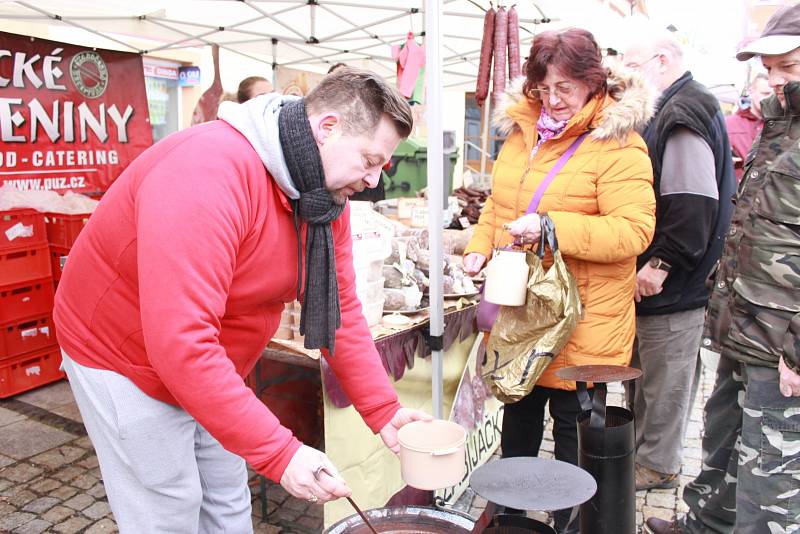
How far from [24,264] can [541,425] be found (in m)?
3.54

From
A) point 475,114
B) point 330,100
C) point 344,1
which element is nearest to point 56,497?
point 330,100

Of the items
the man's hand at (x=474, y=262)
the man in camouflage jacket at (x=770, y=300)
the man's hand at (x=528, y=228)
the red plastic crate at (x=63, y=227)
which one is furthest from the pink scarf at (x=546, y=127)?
the red plastic crate at (x=63, y=227)

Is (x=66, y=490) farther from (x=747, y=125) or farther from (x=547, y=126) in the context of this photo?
(x=747, y=125)

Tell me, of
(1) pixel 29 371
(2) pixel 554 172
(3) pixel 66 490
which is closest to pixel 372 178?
(2) pixel 554 172

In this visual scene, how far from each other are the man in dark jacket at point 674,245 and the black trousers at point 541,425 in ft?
1.07

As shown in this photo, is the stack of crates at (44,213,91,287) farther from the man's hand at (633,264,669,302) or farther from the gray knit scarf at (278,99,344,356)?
the man's hand at (633,264,669,302)

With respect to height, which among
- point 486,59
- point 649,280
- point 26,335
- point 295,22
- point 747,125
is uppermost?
point 295,22

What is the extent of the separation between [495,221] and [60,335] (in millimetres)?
1672

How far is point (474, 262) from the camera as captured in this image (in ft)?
8.50

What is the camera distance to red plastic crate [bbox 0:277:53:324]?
13.3ft

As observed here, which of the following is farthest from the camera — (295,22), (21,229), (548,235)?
(295,22)

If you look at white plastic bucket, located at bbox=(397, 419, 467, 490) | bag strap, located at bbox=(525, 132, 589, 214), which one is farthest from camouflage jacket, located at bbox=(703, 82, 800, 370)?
white plastic bucket, located at bbox=(397, 419, 467, 490)

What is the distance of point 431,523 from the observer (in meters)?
1.63

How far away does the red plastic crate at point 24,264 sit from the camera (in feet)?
13.3
